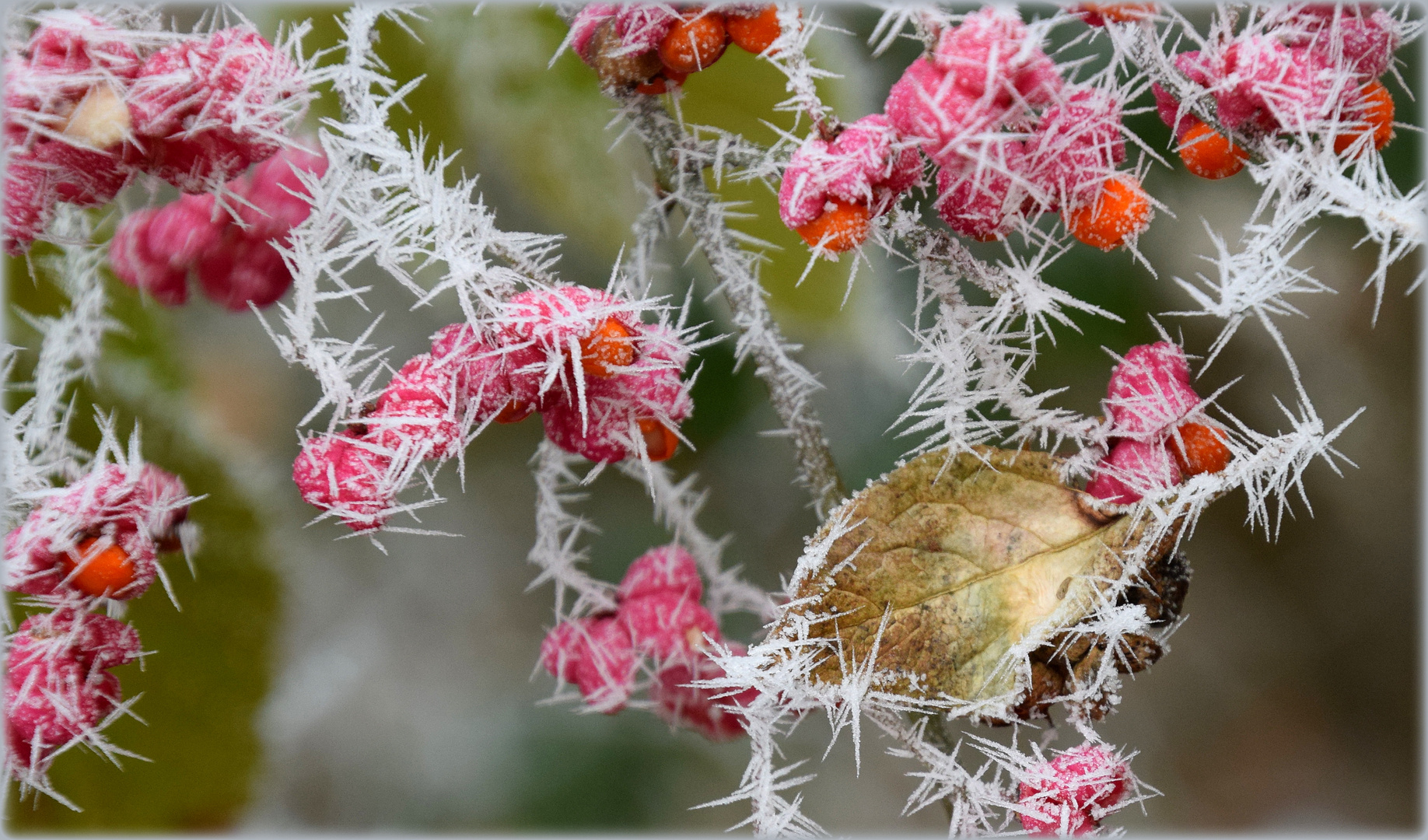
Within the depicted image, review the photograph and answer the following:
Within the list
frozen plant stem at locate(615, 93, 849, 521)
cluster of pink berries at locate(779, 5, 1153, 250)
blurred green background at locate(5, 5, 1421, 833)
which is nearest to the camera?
cluster of pink berries at locate(779, 5, 1153, 250)

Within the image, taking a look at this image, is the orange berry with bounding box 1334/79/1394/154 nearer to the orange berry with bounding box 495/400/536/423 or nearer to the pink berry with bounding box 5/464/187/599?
the orange berry with bounding box 495/400/536/423

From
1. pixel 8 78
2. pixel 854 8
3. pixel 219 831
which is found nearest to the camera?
pixel 8 78

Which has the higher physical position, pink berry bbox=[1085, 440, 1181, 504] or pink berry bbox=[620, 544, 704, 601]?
pink berry bbox=[1085, 440, 1181, 504]

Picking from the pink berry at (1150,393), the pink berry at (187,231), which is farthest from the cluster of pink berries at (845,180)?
the pink berry at (187,231)

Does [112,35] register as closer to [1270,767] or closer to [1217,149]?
[1217,149]

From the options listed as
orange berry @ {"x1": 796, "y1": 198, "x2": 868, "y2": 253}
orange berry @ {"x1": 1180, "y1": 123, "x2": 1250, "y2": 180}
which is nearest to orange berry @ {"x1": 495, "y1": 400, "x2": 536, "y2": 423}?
orange berry @ {"x1": 796, "y1": 198, "x2": 868, "y2": 253}

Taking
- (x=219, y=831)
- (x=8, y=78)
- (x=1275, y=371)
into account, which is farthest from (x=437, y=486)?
(x=1275, y=371)

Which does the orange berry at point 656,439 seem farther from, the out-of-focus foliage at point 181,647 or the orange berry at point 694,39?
the out-of-focus foliage at point 181,647
